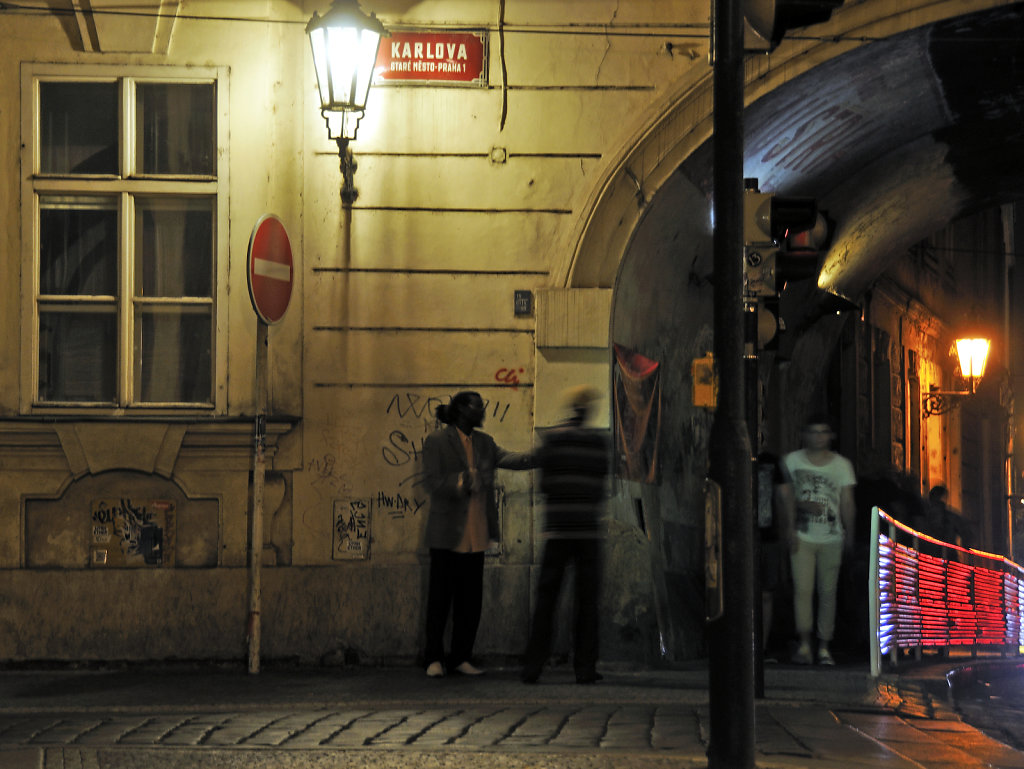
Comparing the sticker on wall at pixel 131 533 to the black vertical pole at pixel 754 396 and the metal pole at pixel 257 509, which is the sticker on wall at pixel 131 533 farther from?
the black vertical pole at pixel 754 396

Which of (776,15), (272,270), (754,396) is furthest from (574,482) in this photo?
(776,15)

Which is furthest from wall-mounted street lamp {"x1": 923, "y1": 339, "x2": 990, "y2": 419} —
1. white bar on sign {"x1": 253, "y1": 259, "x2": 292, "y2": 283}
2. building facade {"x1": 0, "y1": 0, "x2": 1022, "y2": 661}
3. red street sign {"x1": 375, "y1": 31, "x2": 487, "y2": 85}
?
white bar on sign {"x1": 253, "y1": 259, "x2": 292, "y2": 283}

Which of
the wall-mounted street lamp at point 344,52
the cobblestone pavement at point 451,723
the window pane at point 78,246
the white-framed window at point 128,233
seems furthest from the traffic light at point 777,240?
the window pane at point 78,246

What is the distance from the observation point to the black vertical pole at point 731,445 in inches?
208

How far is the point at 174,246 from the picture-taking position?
32.6 feet

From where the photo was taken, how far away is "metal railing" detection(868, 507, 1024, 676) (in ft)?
31.3

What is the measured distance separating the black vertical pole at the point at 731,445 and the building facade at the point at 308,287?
419 cm

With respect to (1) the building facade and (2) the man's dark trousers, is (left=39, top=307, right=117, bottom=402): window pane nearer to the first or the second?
(1) the building facade

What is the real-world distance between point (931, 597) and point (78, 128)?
23.4 feet

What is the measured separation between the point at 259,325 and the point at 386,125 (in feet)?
5.74

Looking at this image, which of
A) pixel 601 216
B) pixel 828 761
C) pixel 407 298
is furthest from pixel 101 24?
pixel 828 761

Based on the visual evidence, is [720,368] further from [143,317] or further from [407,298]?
[143,317]

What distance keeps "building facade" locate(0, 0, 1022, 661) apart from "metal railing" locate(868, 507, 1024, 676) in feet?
4.74

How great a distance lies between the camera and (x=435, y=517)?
29.9 feet
